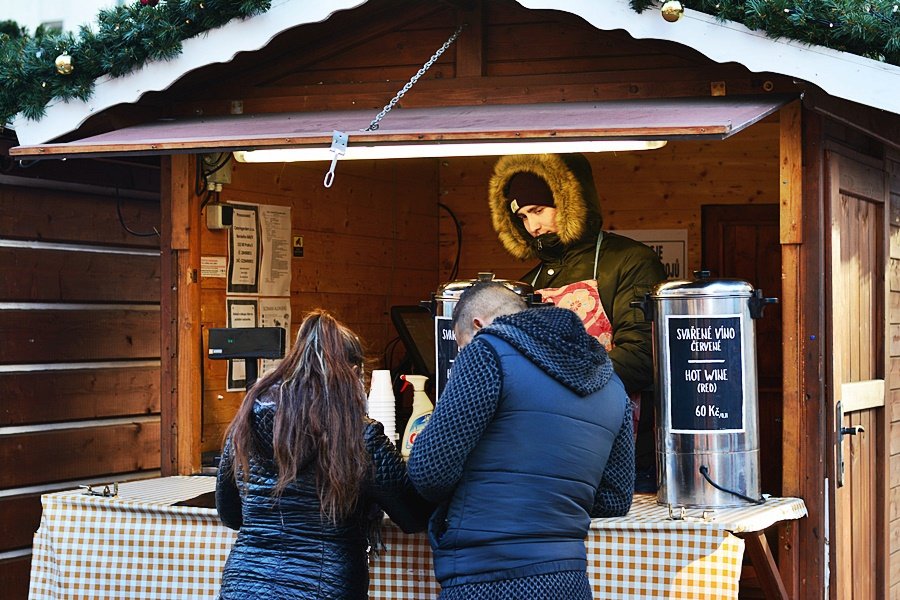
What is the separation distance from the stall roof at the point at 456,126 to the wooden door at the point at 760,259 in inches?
106

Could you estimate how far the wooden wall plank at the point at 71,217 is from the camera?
5902 mm

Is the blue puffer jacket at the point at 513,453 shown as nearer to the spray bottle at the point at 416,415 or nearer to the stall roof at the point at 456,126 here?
the stall roof at the point at 456,126

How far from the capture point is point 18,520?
5.88 metres

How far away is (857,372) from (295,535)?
2.82 meters

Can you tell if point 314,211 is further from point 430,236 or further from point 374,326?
point 430,236

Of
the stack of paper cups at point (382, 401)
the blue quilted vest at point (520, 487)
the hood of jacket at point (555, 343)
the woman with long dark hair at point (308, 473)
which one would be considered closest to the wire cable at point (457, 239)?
the stack of paper cups at point (382, 401)

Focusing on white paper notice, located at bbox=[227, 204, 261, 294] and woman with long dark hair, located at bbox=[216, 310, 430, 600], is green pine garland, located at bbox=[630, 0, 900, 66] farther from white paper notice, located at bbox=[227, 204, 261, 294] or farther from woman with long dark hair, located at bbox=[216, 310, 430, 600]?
white paper notice, located at bbox=[227, 204, 261, 294]

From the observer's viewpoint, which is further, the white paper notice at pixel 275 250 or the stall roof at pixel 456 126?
the white paper notice at pixel 275 250

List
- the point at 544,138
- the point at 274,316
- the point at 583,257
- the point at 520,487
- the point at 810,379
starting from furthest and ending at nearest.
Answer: the point at 274,316, the point at 583,257, the point at 810,379, the point at 544,138, the point at 520,487

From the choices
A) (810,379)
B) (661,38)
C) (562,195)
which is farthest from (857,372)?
(661,38)

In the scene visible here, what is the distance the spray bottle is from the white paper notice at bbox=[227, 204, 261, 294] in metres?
1.27

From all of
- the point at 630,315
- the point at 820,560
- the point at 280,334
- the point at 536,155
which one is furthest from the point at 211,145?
the point at 820,560

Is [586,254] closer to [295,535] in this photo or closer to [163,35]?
[163,35]

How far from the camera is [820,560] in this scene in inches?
183
